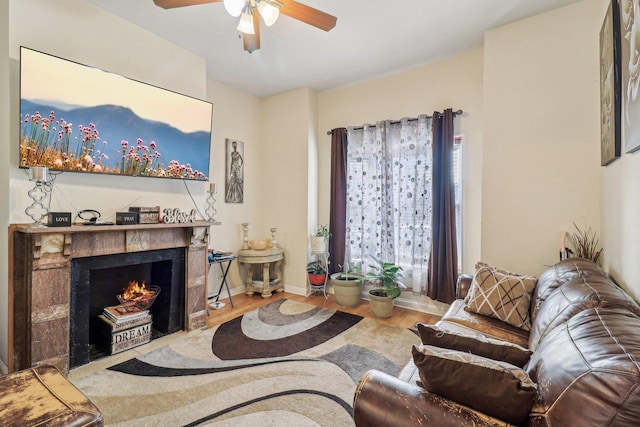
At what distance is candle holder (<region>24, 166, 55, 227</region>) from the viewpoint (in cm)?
198

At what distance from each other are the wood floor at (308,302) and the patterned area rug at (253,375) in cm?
26

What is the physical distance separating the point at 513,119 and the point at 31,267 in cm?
397

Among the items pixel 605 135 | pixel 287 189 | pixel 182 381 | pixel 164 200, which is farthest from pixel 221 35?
pixel 605 135

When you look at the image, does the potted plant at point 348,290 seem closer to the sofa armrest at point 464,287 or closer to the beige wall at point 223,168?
the sofa armrest at point 464,287

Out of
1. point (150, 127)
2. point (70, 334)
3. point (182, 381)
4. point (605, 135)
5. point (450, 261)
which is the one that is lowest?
point (182, 381)

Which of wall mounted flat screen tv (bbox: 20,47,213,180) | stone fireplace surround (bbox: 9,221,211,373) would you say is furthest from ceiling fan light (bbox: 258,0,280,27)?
stone fireplace surround (bbox: 9,221,211,373)

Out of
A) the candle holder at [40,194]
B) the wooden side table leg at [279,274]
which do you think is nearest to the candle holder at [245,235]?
the wooden side table leg at [279,274]

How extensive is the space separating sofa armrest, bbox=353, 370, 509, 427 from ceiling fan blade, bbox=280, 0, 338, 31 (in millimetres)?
2118

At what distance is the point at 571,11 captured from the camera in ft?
7.64

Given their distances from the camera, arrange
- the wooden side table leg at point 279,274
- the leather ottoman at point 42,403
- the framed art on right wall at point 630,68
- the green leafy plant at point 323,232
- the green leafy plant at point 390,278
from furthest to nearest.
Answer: the wooden side table leg at point 279,274
the green leafy plant at point 323,232
the green leafy plant at point 390,278
the framed art on right wall at point 630,68
the leather ottoman at point 42,403

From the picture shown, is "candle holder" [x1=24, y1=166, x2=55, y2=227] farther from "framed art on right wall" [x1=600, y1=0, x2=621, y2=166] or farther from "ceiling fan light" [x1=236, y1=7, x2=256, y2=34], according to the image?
"framed art on right wall" [x1=600, y1=0, x2=621, y2=166]

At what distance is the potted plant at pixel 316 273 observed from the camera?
4.00 m

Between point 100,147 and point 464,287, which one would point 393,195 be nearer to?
point 464,287

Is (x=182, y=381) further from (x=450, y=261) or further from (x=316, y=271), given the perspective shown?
(x=450, y=261)
